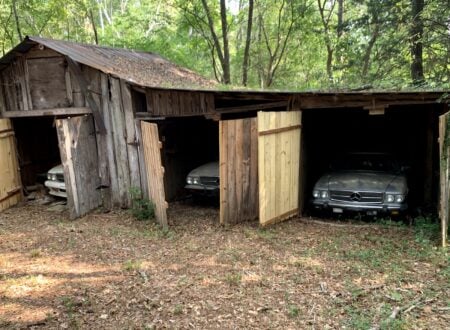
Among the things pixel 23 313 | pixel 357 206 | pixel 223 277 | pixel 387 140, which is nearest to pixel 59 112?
pixel 23 313

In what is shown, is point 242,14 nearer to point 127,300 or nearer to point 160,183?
point 160,183

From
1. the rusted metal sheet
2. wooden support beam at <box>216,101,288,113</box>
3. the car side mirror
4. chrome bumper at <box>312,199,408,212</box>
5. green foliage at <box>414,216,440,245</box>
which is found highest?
the rusted metal sheet

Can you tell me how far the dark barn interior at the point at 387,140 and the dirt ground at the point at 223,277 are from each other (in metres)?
2.15

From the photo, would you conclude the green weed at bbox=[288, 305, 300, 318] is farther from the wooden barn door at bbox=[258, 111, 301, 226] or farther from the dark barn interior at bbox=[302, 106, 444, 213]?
the dark barn interior at bbox=[302, 106, 444, 213]

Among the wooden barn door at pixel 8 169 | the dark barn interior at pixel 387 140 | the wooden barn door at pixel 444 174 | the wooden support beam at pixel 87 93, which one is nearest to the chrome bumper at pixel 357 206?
the dark barn interior at pixel 387 140

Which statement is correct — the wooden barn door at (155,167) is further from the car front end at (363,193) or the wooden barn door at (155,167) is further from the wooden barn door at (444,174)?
the wooden barn door at (444,174)

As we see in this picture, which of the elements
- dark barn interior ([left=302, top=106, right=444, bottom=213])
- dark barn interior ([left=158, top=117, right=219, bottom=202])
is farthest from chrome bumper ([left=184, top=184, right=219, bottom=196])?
dark barn interior ([left=302, top=106, right=444, bottom=213])

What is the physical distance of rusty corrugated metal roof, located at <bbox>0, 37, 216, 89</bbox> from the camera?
9094 mm

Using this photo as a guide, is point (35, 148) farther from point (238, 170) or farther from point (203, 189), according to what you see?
point (238, 170)

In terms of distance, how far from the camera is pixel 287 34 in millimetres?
20703

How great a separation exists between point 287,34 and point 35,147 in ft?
47.9

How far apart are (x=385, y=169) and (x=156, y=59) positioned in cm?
906

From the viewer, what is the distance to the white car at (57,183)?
32.5 feet

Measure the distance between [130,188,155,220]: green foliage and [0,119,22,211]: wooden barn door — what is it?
346 centimetres
